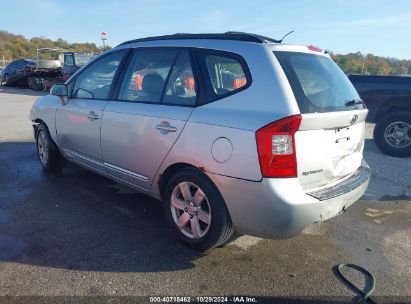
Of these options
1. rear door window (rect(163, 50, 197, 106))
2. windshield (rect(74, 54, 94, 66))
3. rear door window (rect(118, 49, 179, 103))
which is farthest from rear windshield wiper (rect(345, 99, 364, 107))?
windshield (rect(74, 54, 94, 66))

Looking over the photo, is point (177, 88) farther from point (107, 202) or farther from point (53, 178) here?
point (53, 178)

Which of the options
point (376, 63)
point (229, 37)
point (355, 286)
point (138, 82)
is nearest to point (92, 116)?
point (138, 82)

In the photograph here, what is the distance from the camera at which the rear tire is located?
718 cm

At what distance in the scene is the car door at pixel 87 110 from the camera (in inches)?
166

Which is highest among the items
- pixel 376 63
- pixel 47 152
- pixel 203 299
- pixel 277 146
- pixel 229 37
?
pixel 376 63

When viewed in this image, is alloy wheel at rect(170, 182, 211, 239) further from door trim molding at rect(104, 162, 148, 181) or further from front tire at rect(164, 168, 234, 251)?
door trim molding at rect(104, 162, 148, 181)

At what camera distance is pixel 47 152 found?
5363 mm

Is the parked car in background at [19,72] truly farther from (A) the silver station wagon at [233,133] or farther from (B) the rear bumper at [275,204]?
(B) the rear bumper at [275,204]

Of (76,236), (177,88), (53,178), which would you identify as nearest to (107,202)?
(76,236)

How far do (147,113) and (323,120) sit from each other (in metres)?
1.58

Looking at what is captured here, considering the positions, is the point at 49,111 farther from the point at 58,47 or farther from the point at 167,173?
the point at 58,47

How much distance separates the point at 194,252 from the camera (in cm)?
336

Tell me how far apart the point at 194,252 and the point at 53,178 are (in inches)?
110

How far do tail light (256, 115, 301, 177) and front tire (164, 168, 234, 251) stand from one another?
536 mm
